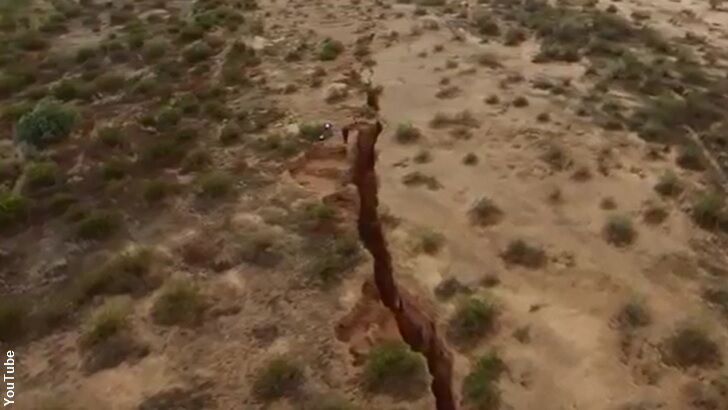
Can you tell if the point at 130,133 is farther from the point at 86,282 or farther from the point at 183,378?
the point at 183,378

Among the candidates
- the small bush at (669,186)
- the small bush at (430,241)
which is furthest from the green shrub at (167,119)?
the small bush at (669,186)

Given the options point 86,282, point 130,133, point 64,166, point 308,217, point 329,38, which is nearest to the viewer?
point 86,282

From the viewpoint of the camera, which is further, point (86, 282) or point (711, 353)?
point (86, 282)

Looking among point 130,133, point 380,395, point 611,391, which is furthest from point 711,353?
point 130,133

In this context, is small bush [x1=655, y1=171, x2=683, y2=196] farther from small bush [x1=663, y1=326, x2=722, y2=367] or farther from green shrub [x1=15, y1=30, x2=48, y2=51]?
green shrub [x1=15, y1=30, x2=48, y2=51]

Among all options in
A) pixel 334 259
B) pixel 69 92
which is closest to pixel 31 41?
pixel 69 92

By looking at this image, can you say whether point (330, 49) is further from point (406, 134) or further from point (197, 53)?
point (406, 134)

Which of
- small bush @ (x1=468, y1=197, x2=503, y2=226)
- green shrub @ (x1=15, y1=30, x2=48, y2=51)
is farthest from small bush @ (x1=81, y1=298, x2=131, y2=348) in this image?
green shrub @ (x1=15, y1=30, x2=48, y2=51)

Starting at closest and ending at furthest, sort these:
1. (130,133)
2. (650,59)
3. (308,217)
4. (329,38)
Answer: (308,217)
(130,133)
(650,59)
(329,38)
